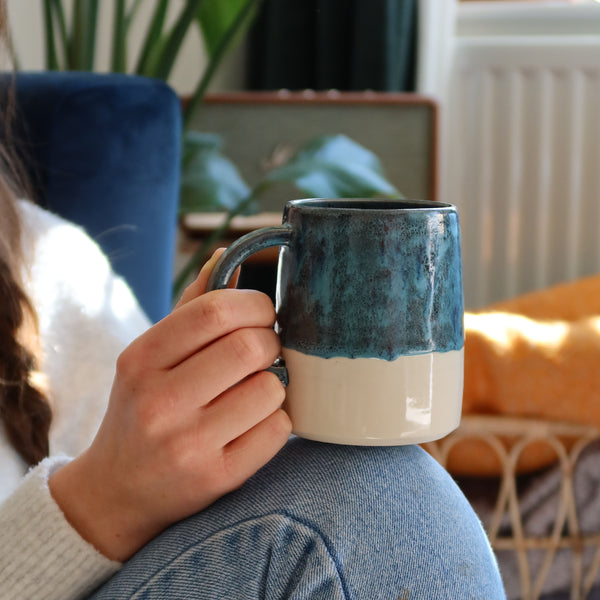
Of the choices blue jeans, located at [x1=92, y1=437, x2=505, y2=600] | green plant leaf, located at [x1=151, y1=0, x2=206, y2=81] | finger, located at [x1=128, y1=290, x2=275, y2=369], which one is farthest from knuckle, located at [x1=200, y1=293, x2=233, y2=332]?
green plant leaf, located at [x1=151, y1=0, x2=206, y2=81]

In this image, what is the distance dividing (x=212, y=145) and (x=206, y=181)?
0.12 metres

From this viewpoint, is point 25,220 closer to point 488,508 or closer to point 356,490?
point 356,490

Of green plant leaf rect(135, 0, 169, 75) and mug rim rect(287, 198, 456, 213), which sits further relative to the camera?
green plant leaf rect(135, 0, 169, 75)

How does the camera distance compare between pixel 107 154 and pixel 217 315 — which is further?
pixel 107 154

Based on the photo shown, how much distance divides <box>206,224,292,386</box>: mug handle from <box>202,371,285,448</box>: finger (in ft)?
0.06

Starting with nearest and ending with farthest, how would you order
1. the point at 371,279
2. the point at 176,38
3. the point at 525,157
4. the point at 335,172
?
the point at 371,279, the point at 335,172, the point at 176,38, the point at 525,157

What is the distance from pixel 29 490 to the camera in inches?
20.5

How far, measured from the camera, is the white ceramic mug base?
0.44 metres

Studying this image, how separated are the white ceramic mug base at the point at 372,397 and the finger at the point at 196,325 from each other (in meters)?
0.04

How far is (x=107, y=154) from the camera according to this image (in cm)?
94

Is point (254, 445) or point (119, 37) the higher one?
point (119, 37)

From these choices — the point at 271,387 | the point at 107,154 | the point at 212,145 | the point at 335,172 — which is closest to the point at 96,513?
the point at 271,387

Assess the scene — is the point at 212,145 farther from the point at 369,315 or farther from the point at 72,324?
the point at 369,315

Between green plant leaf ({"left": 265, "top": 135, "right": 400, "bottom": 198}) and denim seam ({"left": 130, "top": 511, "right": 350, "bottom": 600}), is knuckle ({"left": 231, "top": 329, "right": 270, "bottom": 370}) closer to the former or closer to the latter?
denim seam ({"left": 130, "top": 511, "right": 350, "bottom": 600})
